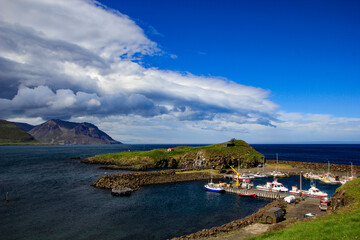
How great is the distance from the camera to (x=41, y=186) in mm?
75125

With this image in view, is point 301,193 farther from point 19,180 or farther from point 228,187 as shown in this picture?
point 19,180

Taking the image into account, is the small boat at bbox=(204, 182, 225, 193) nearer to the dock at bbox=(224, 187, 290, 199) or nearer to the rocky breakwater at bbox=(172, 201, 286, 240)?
the dock at bbox=(224, 187, 290, 199)

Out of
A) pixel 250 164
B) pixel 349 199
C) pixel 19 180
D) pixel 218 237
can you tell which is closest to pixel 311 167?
pixel 250 164

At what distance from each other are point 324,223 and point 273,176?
8503cm

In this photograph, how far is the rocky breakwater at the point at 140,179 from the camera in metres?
75.8

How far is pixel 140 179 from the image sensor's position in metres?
85.6

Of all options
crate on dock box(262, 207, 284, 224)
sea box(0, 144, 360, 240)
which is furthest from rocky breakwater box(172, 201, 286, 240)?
→ sea box(0, 144, 360, 240)

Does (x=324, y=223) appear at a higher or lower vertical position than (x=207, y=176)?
higher

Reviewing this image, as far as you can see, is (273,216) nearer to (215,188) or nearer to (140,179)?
(215,188)

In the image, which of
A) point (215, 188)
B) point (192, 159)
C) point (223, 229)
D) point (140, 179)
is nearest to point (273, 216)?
point (223, 229)

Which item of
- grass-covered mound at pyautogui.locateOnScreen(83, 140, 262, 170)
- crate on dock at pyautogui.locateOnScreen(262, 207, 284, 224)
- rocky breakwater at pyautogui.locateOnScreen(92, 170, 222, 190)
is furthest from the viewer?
grass-covered mound at pyautogui.locateOnScreen(83, 140, 262, 170)

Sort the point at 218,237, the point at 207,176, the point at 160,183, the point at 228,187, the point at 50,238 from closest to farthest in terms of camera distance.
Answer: the point at 218,237 → the point at 50,238 → the point at 228,187 → the point at 160,183 → the point at 207,176

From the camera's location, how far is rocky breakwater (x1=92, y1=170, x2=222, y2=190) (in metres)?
75.8

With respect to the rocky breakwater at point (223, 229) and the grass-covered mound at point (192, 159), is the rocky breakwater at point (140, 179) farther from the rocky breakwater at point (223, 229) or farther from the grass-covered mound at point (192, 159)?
the rocky breakwater at point (223, 229)
